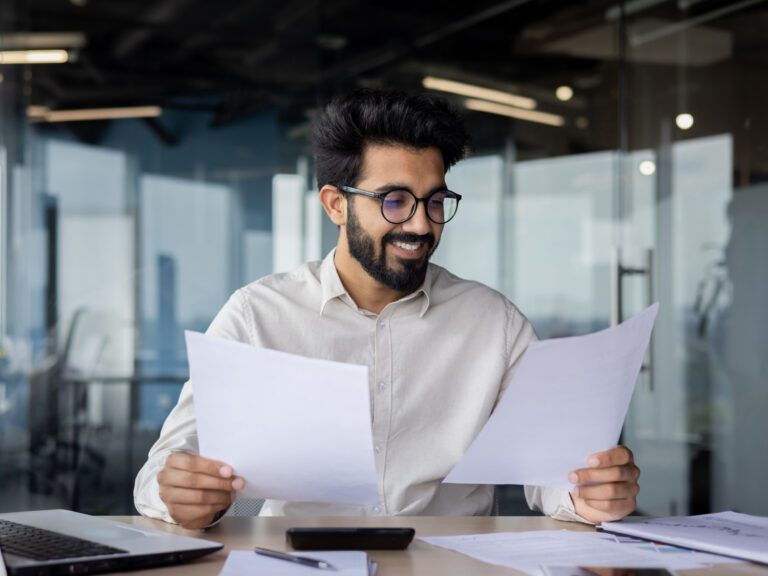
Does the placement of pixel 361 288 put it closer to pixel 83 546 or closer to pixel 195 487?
pixel 195 487

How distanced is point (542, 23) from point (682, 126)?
0.92 meters

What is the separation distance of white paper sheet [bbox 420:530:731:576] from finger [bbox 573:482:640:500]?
0.19 ft

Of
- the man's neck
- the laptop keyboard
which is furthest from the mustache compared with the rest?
the laptop keyboard

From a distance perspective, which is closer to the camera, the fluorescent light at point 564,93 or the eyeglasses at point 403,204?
the eyeglasses at point 403,204

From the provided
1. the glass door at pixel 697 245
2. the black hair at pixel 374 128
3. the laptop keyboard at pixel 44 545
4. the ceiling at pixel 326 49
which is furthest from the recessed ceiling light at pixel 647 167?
the laptop keyboard at pixel 44 545

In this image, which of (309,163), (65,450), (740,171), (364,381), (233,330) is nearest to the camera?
(364,381)

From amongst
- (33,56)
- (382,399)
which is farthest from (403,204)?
(33,56)

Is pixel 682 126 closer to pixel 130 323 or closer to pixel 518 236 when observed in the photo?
pixel 518 236

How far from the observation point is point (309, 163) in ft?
13.1

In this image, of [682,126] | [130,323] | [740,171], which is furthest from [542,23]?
[130,323]

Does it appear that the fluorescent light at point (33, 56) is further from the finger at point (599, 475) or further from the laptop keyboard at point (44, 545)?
the finger at point (599, 475)

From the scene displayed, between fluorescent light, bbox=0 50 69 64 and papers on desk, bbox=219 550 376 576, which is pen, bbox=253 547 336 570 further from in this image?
fluorescent light, bbox=0 50 69 64

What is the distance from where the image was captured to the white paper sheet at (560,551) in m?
1.07

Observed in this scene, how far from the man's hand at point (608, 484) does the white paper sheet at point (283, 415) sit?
1.11 ft
